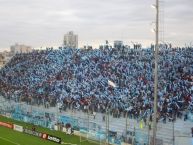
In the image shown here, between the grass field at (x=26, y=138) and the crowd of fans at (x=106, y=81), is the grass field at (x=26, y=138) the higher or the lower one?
the lower one

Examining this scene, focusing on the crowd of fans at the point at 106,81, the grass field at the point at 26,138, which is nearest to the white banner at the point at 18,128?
the grass field at the point at 26,138

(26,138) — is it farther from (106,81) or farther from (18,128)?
(106,81)

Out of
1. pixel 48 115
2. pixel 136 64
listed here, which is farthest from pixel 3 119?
pixel 136 64

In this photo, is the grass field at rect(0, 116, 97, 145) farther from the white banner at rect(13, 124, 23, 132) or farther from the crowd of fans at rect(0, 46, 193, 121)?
the crowd of fans at rect(0, 46, 193, 121)

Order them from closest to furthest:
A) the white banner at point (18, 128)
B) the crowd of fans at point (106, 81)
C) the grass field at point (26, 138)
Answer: the crowd of fans at point (106, 81) < the grass field at point (26, 138) < the white banner at point (18, 128)

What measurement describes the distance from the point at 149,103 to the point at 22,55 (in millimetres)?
35304

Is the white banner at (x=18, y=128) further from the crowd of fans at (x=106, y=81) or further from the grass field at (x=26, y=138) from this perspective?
the crowd of fans at (x=106, y=81)

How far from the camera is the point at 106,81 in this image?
Answer: 1624 inches

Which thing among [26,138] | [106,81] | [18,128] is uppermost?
[106,81]

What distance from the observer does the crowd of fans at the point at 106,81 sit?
33281 mm

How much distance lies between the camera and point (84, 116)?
37.7 metres

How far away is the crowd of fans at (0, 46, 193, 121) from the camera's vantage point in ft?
109

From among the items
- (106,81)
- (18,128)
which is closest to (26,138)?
(18,128)

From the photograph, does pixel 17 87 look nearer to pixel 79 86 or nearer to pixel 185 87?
pixel 79 86
